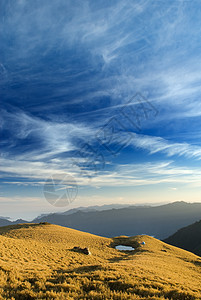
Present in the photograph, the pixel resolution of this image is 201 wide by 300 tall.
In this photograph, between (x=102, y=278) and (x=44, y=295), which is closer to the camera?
(x=44, y=295)

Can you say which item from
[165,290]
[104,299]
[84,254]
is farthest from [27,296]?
[84,254]

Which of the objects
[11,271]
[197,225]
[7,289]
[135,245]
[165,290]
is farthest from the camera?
[197,225]

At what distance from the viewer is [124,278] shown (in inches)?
450

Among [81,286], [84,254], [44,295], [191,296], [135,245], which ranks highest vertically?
[44,295]

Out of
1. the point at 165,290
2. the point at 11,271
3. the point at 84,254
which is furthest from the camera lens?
the point at 84,254

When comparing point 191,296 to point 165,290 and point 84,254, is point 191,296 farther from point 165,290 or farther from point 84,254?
point 84,254

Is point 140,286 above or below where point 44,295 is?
below

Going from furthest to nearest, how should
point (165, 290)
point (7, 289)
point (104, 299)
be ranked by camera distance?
point (165, 290)
point (7, 289)
point (104, 299)

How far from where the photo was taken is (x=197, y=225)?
19312cm

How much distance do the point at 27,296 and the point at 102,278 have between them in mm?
5051

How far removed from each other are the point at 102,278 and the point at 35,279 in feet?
15.1

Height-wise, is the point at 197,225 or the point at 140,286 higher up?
the point at 140,286

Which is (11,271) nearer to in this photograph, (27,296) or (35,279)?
(35,279)

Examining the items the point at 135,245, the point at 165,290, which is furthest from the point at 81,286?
the point at 135,245
